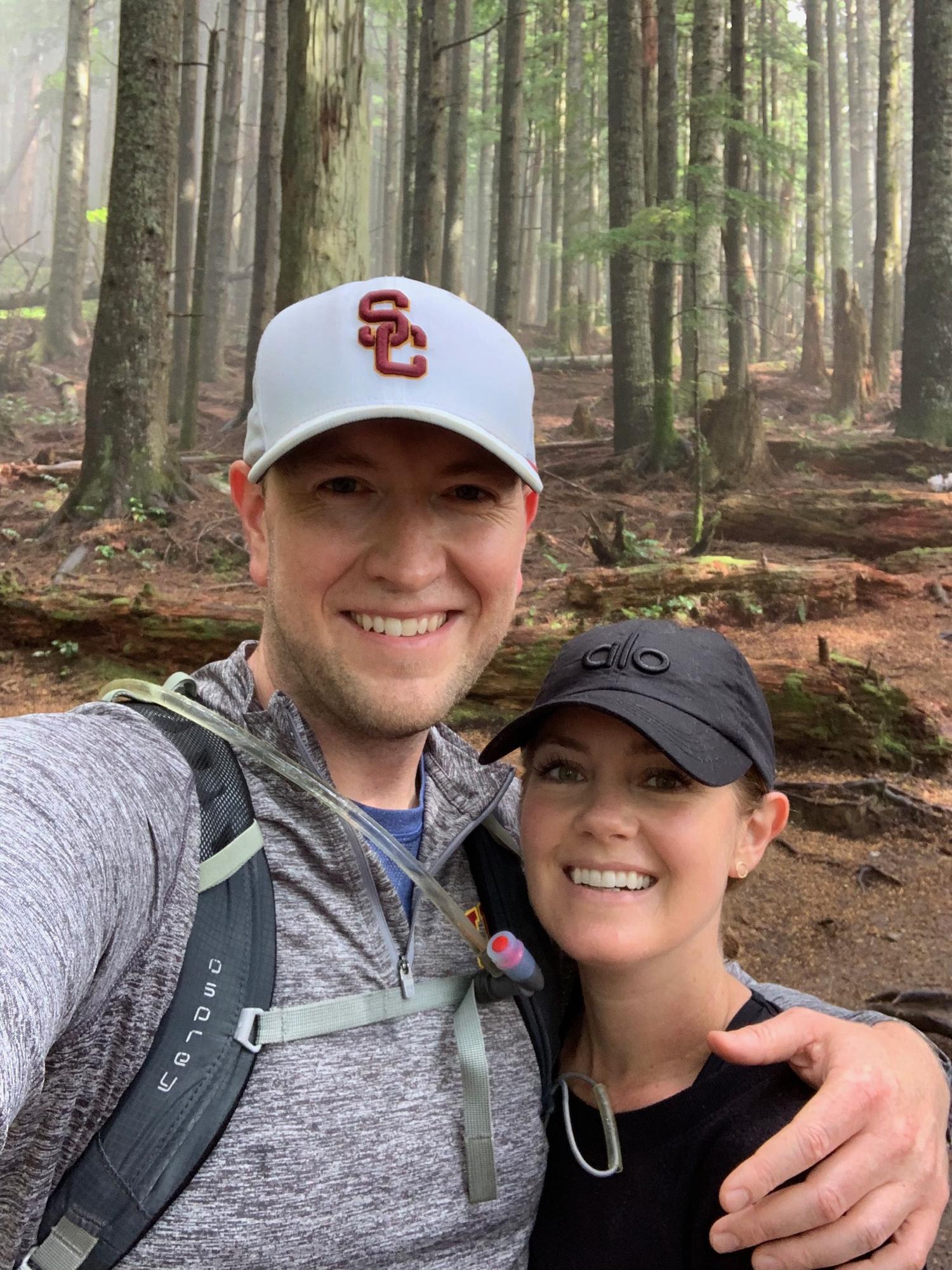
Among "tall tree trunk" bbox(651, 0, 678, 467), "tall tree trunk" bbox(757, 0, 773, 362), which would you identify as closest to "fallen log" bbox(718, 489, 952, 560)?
"tall tree trunk" bbox(651, 0, 678, 467)

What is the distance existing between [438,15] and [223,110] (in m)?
8.37

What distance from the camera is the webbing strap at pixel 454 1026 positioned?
1205mm

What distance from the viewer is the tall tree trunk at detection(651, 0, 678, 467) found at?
28.4ft

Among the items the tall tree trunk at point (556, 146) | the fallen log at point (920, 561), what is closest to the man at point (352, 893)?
the fallen log at point (920, 561)

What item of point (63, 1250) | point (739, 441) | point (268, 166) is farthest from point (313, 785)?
point (268, 166)

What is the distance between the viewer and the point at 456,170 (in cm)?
1628

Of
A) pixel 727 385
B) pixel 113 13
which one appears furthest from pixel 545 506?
pixel 113 13

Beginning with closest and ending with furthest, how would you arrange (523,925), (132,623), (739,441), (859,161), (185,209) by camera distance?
(523,925)
(132,623)
(739,441)
(185,209)
(859,161)

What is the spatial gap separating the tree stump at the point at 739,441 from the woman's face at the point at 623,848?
7.09 metres

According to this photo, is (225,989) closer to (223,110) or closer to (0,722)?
(0,722)

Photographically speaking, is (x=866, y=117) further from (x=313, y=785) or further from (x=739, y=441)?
(x=313, y=785)

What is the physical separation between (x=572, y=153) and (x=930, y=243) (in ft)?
41.9

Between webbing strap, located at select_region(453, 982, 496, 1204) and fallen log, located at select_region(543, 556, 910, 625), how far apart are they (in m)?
4.23

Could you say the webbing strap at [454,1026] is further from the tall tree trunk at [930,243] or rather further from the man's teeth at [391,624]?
the tall tree trunk at [930,243]
